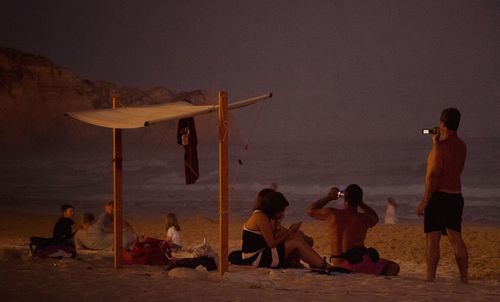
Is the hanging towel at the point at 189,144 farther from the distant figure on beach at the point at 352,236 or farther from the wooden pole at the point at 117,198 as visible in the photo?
the distant figure on beach at the point at 352,236

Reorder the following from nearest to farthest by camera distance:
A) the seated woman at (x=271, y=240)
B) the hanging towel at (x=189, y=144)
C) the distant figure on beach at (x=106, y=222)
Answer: the seated woman at (x=271, y=240)
the hanging towel at (x=189, y=144)
the distant figure on beach at (x=106, y=222)

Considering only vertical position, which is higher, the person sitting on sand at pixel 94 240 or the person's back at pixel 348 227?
the person's back at pixel 348 227

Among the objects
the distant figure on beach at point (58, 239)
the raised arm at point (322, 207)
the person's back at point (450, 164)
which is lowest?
the distant figure on beach at point (58, 239)

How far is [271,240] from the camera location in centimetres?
700

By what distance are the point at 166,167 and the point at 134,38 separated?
16054mm

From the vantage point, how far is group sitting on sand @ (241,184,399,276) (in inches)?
277

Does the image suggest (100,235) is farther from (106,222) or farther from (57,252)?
(57,252)

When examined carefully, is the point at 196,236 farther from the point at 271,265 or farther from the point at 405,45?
the point at 405,45

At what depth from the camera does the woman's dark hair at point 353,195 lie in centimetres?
704

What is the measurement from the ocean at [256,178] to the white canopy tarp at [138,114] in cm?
1162

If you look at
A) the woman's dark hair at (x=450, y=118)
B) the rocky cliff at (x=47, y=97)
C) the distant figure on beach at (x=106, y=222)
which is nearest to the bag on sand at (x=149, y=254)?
the distant figure on beach at (x=106, y=222)

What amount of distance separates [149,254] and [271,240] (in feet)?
4.79

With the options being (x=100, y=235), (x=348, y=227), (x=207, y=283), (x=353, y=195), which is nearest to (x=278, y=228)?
(x=348, y=227)

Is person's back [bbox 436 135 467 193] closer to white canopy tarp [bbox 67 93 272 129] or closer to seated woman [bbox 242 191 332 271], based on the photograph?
seated woman [bbox 242 191 332 271]
